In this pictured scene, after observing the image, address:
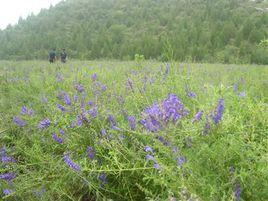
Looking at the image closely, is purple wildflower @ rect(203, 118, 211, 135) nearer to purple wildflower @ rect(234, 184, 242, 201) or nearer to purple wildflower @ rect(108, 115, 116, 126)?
purple wildflower @ rect(234, 184, 242, 201)

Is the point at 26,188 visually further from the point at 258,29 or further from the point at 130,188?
the point at 258,29

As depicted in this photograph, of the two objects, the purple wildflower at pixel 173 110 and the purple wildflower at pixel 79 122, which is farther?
the purple wildflower at pixel 79 122

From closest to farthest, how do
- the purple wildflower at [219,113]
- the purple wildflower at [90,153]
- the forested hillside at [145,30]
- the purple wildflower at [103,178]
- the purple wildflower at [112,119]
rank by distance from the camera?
1. the purple wildflower at [219,113]
2. the purple wildflower at [103,178]
3. the purple wildflower at [90,153]
4. the purple wildflower at [112,119]
5. the forested hillside at [145,30]

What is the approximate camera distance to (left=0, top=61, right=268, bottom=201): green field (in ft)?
5.61

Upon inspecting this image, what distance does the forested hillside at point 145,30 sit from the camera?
40.8 m

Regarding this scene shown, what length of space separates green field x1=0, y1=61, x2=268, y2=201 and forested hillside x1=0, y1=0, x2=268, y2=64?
29614mm

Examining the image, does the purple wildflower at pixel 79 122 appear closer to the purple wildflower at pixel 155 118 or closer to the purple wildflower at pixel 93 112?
the purple wildflower at pixel 93 112

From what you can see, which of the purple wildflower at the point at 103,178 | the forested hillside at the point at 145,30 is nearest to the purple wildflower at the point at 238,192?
the purple wildflower at the point at 103,178

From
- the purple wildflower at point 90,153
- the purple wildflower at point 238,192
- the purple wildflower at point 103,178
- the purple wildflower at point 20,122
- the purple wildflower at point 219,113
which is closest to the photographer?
the purple wildflower at point 238,192

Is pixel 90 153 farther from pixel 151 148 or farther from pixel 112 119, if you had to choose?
pixel 151 148

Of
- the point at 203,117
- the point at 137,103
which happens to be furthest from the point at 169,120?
the point at 137,103

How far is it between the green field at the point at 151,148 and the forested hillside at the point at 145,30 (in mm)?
29614

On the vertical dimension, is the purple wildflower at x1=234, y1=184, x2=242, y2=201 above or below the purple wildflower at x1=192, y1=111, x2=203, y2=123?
below

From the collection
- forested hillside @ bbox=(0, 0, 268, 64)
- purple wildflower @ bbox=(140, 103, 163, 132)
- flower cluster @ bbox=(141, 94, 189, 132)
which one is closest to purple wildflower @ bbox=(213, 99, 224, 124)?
flower cluster @ bbox=(141, 94, 189, 132)
